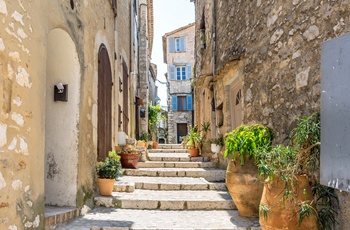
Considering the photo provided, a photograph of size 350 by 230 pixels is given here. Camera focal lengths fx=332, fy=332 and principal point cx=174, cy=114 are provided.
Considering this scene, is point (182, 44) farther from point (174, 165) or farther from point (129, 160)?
point (129, 160)

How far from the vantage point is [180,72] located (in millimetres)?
24938

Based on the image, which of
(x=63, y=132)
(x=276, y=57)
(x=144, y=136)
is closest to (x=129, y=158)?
(x=63, y=132)

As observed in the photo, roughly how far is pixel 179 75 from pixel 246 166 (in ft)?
69.2

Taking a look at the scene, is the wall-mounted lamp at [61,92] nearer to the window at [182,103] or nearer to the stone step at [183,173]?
the stone step at [183,173]

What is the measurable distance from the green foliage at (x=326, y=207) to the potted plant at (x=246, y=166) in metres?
0.96

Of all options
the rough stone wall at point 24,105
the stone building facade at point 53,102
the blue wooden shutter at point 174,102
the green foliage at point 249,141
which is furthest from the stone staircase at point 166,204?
the blue wooden shutter at point 174,102

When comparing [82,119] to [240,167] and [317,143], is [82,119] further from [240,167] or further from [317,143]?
[317,143]

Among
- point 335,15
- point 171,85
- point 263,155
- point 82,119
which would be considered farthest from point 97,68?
point 171,85

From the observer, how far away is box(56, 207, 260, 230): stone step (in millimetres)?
3887

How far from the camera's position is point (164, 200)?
4.96 metres

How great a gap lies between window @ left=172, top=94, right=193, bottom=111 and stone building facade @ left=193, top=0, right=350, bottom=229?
57.5 ft

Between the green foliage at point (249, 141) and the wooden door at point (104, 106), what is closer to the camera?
the green foliage at point (249, 141)

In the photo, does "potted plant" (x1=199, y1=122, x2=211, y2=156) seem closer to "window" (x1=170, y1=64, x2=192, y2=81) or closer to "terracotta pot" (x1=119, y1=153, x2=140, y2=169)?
"terracotta pot" (x1=119, y1=153, x2=140, y2=169)

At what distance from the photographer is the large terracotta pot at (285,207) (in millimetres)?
3029
